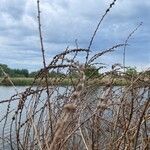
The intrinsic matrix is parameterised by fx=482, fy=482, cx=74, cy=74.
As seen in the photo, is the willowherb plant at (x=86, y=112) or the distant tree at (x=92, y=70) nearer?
the willowherb plant at (x=86, y=112)

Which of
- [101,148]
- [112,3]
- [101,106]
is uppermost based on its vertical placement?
[112,3]

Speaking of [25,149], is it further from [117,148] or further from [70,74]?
[70,74]

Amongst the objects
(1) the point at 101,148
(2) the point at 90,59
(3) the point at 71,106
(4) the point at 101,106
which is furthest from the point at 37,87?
(3) the point at 71,106

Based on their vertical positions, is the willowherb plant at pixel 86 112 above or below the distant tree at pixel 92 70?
below

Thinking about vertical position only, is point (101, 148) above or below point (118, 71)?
below

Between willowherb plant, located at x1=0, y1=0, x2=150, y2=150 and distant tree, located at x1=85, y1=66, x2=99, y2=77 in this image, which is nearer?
willowherb plant, located at x1=0, y1=0, x2=150, y2=150

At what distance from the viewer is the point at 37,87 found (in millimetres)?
2711

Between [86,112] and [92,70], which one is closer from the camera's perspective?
[92,70]

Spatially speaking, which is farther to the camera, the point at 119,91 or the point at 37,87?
the point at 119,91

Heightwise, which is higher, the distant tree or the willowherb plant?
the distant tree

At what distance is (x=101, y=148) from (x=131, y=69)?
534mm

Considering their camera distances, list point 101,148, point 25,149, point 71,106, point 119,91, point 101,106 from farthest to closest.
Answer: point 119,91
point 101,148
point 25,149
point 101,106
point 71,106

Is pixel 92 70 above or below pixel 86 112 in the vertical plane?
above

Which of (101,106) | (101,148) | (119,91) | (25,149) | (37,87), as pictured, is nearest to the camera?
(101,106)
